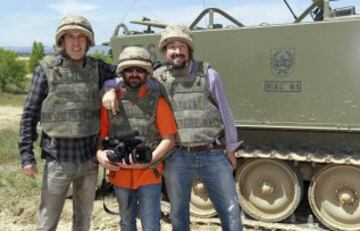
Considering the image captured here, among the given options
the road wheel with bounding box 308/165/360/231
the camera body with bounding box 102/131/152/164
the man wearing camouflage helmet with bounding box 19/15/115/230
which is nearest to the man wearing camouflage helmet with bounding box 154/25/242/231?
the camera body with bounding box 102/131/152/164

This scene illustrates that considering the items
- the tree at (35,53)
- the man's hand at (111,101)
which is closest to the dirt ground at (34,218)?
the man's hand at (111,101)

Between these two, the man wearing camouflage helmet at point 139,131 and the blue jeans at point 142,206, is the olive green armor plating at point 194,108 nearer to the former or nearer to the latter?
the man wearing camouflage helmet at point 139,131

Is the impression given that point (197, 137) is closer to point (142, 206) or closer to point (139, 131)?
point (139, 131)

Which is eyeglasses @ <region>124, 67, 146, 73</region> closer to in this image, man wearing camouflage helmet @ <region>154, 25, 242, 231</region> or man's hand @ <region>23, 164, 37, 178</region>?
man wearing camouflage helmet @ <region>154, 25, 242, 231</region>

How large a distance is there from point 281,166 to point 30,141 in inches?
128

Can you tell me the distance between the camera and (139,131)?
13.6 ft

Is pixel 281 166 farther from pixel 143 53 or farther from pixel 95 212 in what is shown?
pixel 143 53

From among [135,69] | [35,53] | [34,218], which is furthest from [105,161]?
[35,53]

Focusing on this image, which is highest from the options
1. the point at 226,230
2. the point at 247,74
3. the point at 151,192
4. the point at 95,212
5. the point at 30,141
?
the point at 247,74

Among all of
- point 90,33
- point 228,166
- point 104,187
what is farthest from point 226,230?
point 104,187

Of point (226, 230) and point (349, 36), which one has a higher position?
point (349, 36)

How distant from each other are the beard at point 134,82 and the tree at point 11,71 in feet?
94.3

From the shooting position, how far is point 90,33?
168 inches

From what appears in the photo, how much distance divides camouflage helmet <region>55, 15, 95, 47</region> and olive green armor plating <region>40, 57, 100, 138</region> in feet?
0.84
